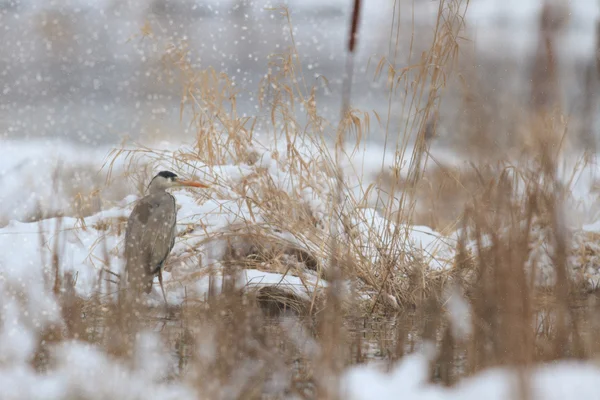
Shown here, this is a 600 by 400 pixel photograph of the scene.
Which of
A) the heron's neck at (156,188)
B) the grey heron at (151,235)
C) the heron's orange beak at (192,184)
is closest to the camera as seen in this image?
the grey heron at (151,235)

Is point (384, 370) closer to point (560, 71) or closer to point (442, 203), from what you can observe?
point (560, 71)

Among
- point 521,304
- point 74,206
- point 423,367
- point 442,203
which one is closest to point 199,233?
point 74,206

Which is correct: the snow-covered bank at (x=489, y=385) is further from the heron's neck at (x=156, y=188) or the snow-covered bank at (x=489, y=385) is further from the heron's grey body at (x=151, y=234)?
the heron's neck at (x=156, y=188)

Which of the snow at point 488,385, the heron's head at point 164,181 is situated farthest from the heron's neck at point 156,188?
the snow at point 488,385

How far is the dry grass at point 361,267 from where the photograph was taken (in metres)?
1.48

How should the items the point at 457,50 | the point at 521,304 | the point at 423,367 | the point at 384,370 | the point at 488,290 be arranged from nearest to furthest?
the point at 521,304
the point at 488,290
the point at 423,367
the point at 384,370
the point at 457,50

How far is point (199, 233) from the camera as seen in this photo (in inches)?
153

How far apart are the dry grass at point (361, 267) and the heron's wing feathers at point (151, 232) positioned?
22 centimetres

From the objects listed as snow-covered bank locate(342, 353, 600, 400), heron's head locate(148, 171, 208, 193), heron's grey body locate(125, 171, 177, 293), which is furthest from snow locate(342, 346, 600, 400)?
heron's head locate(148, 171, 208, 193)

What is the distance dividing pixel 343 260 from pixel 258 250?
22.9 inches

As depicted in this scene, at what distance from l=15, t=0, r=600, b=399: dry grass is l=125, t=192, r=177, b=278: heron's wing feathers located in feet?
0.74

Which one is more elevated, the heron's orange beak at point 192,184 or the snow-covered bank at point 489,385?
the heron's orange beak at point 192,184

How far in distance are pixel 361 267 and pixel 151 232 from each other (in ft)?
3.32

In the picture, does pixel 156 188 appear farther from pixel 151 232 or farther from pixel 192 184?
pixel 151 232
